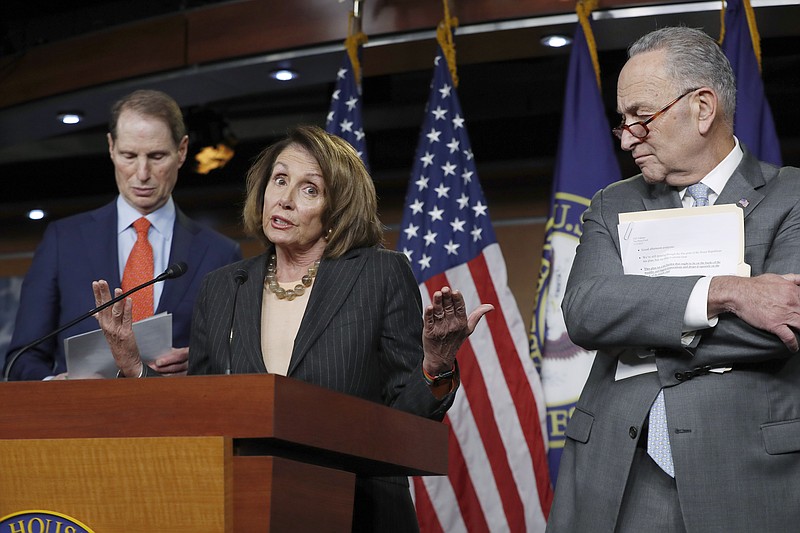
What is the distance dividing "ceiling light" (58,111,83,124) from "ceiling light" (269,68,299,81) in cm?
120

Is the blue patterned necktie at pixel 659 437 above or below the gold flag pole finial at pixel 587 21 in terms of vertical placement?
below

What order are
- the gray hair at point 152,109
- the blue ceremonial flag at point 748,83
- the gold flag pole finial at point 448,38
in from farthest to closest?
the gold flag pole finial at point 448,38 < the blue ceremonial flag at point 748,83 < the gray hair at point 152,109

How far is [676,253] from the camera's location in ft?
7.22

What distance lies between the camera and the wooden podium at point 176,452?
168 cm

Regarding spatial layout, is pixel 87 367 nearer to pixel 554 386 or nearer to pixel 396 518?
pixel 396 518

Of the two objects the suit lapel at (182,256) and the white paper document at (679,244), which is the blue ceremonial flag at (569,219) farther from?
the white paper document at (679,244)

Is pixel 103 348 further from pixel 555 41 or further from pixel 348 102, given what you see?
pixel 555 41

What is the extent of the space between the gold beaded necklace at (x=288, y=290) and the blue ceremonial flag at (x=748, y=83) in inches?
78.6

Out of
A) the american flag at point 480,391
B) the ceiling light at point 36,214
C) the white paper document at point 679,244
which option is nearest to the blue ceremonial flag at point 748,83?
the american flag at point 480,391

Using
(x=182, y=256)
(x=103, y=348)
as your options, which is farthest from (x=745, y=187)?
(x=182, y=256)

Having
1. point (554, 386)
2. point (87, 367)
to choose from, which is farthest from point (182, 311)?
point (554, 386)

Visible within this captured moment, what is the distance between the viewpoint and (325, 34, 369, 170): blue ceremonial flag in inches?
177

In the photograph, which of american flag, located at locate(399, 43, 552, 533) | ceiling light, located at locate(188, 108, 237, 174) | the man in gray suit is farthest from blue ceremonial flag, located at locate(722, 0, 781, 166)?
ceiling light, located at locate(188, 108, 237, 174)

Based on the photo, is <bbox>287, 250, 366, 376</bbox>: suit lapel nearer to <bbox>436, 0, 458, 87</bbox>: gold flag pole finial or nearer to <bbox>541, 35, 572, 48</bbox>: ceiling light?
<bbox>436, 0, 458, 87</bbox>: gold flag pole finial
